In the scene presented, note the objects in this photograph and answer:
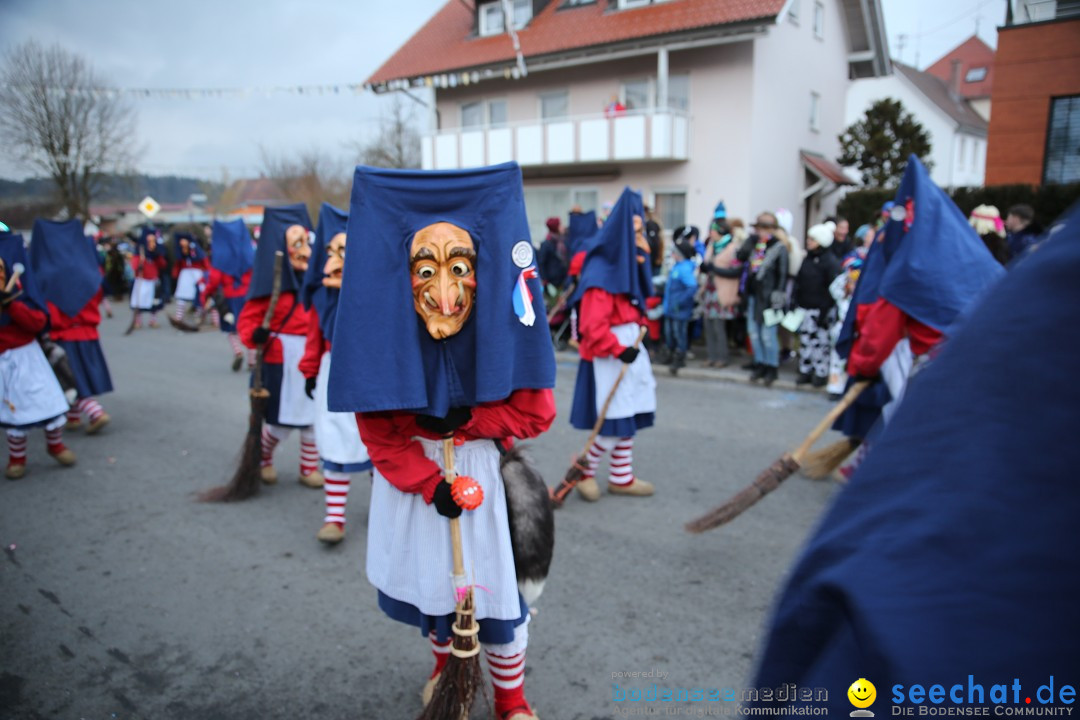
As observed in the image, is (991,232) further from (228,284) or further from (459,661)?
(228,284)

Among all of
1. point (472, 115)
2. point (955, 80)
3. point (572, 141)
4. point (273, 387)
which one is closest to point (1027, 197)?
point (572, 141)

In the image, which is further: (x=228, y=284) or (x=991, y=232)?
(x=228, y=284)

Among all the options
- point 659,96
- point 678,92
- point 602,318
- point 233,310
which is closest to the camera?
point 602,318

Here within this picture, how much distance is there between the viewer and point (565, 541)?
491 centimetres

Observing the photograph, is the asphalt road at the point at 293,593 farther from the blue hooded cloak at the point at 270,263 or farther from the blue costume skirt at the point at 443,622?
the blue hooded cloak at the point at 270,263

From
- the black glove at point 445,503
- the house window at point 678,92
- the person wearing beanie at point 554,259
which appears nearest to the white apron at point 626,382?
the black glove at point 445,503

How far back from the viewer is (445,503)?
8.84ft

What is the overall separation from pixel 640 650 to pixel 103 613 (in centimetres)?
302

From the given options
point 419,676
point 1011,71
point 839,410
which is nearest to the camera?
point 419,676

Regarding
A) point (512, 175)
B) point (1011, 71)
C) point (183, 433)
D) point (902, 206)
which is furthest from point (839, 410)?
point (1011, 71)

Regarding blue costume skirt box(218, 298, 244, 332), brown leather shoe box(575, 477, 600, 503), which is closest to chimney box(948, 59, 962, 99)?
blue costume skirt box(218, 298, 244, 332)

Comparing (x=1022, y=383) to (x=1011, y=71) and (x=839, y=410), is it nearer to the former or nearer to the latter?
(x=839, y=410)

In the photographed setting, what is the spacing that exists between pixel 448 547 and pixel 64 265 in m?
6.30

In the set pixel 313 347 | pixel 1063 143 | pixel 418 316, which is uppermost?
pixel 1063 143
